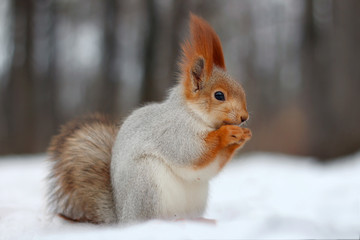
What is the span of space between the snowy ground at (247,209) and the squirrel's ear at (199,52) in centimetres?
31

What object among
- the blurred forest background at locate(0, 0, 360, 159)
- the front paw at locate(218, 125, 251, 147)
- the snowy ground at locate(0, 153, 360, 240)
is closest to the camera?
the snowy ground at locate(0, 153, 360, 240)

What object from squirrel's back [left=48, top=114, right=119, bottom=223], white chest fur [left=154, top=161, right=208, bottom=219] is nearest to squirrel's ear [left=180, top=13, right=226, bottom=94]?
white chest fur [left=154, top=161, right=208, bottom=219]

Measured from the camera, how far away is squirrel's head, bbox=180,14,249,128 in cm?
98

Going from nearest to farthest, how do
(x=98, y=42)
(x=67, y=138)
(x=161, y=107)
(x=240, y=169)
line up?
1. (x=161, y=107)
2. (x=67, y=138)
3. (x=240, y=169)
4. (x=98, y=42)

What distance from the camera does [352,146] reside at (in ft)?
9.68

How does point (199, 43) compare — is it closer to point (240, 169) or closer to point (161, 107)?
point (161, 107)

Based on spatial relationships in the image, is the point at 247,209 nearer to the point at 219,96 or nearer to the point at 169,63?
the point at 219,96

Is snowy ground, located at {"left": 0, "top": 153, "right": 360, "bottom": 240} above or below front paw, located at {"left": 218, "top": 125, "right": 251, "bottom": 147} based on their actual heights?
below

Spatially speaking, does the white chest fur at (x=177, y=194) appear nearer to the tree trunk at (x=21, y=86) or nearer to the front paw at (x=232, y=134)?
the front paw at (x=232, y=134)

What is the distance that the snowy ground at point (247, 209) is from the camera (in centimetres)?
76

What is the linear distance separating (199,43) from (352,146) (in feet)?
8.05

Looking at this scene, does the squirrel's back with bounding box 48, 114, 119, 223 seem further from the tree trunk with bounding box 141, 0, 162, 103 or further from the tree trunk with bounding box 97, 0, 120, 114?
the tree trunk with bounding box 97, 0, 120, 114

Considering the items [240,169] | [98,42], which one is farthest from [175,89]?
[98,42]

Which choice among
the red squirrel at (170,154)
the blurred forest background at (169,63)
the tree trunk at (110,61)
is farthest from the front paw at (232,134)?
the tree trunk at (110,61)
